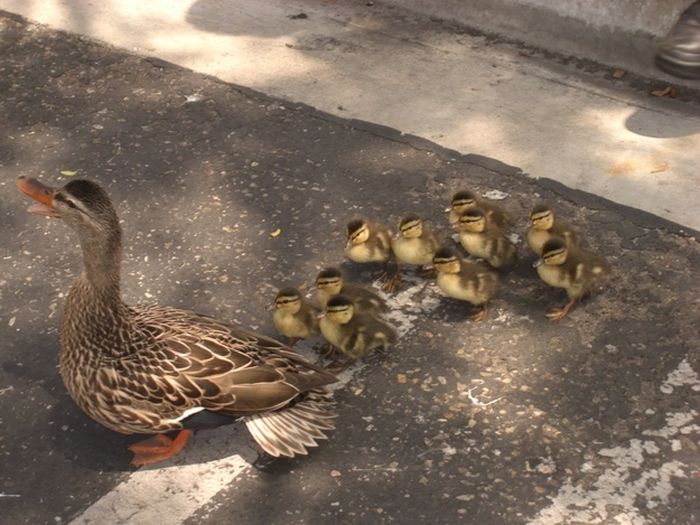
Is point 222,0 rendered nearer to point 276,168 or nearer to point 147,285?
point 276,168

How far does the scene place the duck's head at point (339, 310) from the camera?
14.5ft

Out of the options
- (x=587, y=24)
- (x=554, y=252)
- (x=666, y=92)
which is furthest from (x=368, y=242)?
(x=587, y=24)

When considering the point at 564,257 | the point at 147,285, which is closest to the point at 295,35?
A: the point at 147,285

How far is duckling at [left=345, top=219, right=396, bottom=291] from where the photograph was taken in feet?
16.1

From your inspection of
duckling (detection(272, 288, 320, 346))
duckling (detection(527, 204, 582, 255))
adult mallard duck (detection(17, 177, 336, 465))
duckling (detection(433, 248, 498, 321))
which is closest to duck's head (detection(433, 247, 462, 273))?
duckling (detection(433, 248, 498, 321))

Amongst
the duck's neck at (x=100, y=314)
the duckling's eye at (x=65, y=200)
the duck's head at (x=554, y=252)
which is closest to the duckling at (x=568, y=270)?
the duck's head at (x=554, y=252)

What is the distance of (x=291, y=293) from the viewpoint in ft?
14.8

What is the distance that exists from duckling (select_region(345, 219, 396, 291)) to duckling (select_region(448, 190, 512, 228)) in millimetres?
330

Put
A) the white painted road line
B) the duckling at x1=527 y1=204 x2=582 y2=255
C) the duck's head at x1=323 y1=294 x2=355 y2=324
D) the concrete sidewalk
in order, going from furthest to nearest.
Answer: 1. the concrete sidewalk
2. the duckling at x1=527 y1=204 x2=582 y2=255
3. the duck's head at x1=323 y1=294 x2=355 y2=324
4. the white painted road line

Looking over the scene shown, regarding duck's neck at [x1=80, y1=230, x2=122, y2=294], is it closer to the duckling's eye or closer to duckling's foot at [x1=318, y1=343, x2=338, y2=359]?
the duckling's eye

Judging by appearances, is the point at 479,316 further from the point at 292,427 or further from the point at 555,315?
the point at 292,427

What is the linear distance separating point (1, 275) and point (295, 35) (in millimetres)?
2672

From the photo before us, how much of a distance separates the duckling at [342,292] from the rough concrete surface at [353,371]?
159 mm

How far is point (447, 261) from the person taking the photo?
4660mm
